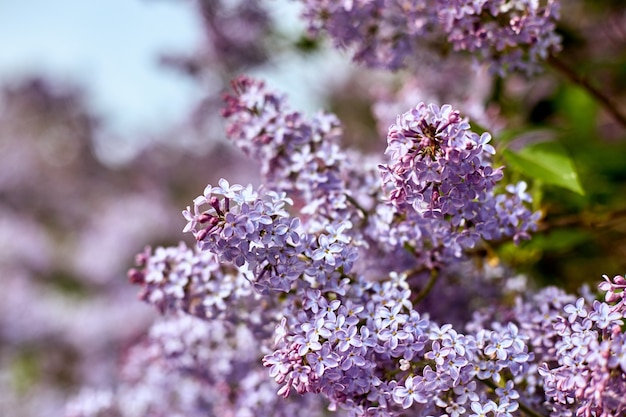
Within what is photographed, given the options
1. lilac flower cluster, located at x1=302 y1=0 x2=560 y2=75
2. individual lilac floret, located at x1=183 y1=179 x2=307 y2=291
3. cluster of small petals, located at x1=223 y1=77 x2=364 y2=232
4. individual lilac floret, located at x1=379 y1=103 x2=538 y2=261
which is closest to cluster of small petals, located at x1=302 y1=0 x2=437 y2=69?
lilac flower cluster, located at x1=302 y1=0 x2=560 y2=75

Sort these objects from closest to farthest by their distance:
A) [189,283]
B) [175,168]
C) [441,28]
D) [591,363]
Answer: [591,363] < [189,283] < [441,28] < [175,168]

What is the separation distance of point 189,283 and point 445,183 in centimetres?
37

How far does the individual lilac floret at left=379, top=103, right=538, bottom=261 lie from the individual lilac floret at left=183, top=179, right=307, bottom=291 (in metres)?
0.12

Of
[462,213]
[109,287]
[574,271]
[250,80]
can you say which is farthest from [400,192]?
[109,287]

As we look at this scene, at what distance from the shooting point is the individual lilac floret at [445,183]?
2.65 ft

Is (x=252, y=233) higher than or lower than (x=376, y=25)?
lower

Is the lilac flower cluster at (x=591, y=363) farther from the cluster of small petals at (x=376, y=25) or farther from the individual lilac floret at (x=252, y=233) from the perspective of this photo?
the cluster of small petals at (x=376, y=25)

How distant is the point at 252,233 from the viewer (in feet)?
2.71

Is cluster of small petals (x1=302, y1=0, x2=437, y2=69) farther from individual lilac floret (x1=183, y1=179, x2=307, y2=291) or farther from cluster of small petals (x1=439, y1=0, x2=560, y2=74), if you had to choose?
individual lilac floret (x1=183, y1=179, x2=307, y2=291)

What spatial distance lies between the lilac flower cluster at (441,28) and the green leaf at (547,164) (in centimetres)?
12

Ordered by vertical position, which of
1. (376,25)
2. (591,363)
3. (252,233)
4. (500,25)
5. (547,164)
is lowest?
(591,363)

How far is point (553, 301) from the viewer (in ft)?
3.20

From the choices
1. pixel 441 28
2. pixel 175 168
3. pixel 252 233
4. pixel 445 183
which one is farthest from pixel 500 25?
pixel 175 168

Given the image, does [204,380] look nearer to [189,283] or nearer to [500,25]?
[189,283]
